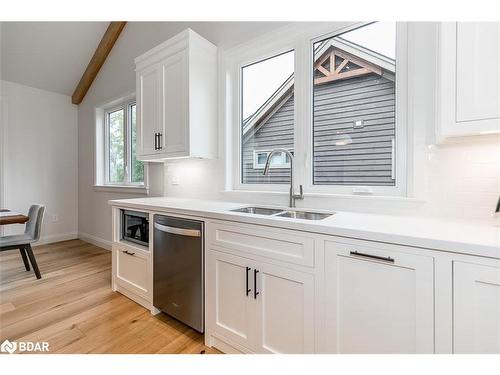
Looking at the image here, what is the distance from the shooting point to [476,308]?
0.83 m

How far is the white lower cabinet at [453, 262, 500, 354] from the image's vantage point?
0.80 meters

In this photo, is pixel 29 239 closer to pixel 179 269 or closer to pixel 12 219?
pixel 12 219

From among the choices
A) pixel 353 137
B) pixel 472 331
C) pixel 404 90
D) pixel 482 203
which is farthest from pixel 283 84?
pixel 472 331

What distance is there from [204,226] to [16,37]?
3830 millimetres

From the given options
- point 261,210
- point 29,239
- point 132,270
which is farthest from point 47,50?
point 261,210

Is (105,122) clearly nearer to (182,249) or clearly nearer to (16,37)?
(16,37)

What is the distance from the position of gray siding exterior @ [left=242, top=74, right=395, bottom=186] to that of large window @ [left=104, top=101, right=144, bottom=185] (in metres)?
2.34

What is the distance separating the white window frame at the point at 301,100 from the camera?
146cm

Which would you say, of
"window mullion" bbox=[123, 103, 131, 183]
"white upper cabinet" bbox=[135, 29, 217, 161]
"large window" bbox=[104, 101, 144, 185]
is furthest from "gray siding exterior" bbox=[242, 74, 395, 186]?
"window mullion" bbox=[123, 103, 131, 183]

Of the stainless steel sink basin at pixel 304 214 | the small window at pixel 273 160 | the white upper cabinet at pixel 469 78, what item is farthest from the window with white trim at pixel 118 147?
the white upper cabinet at pixel 469 78

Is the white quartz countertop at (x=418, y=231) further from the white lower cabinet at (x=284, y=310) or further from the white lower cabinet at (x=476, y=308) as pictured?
the white lower cabinet at (x=284, y=310)

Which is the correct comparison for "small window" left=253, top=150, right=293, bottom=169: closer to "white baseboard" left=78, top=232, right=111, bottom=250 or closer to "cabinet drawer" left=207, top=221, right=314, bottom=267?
"cabinet drawer" left=207, top=221, right=314, bottom=267

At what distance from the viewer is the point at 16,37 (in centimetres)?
309

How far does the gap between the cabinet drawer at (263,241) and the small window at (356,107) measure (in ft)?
2.43
